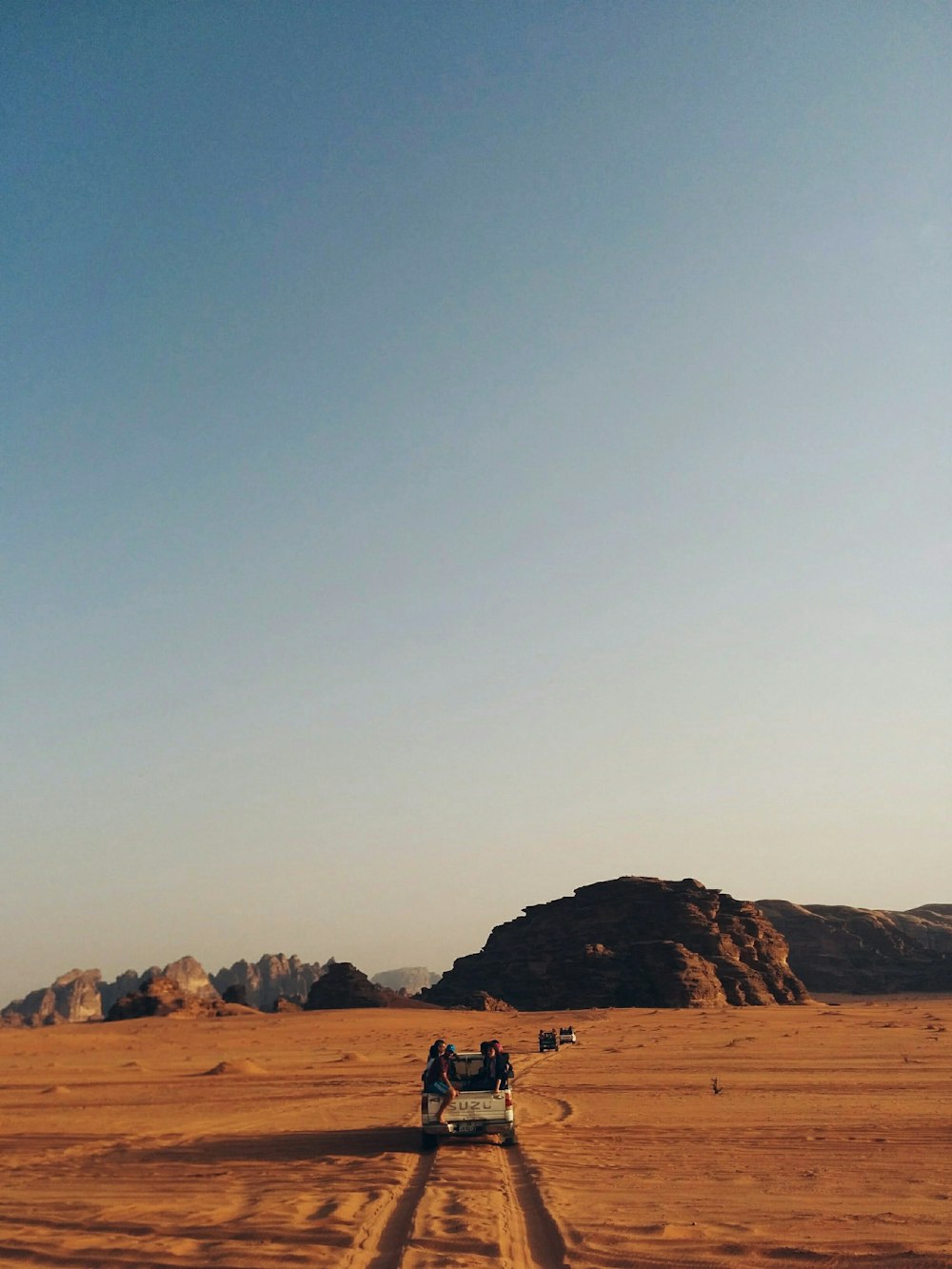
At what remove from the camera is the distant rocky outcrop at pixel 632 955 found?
79.8 metres

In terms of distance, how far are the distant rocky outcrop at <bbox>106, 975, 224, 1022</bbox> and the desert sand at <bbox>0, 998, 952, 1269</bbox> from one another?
36172mm

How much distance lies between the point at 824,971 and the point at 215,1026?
303ft

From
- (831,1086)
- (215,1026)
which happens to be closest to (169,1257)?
(831,1086)

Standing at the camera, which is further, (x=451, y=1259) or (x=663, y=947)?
(x=663, y=947)

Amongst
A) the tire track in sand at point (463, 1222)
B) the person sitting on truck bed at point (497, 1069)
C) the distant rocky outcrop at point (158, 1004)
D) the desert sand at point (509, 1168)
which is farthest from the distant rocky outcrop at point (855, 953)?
the tire track in sand at point (463, 1222)

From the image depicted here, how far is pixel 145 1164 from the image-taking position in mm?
15742

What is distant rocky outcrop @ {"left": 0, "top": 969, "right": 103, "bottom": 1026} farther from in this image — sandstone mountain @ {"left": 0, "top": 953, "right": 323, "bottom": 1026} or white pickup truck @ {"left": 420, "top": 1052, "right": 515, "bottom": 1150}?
white pickup truck @ {"left": 420, "top": 1052, "right": 515, "bottom": 1150}

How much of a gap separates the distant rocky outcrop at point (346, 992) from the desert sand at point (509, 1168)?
43.0 metres

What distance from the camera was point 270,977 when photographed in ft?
584

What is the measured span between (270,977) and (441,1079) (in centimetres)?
17790

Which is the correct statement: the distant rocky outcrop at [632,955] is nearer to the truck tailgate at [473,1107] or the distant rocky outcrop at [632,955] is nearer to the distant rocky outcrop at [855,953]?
the distant rocky outcrop at [855,953]

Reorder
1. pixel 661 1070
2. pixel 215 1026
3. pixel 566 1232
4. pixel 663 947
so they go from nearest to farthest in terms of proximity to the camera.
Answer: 1. pixel 566 1232
2. pixel 661 1070
3. pixel 215 1026
4. pixel 663 947

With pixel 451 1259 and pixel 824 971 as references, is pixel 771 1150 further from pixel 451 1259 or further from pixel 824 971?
pixel 824 971

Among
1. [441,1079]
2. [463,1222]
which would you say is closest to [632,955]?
[441,1079]
